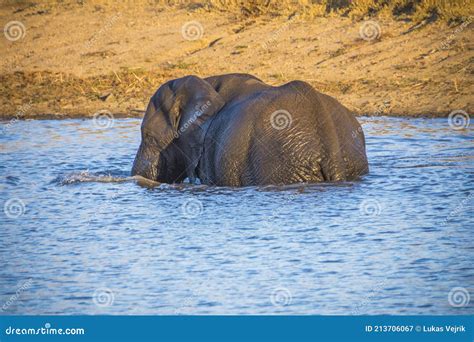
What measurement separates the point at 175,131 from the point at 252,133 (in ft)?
5.03

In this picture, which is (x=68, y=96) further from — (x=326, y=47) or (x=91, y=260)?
(x=91, y=260)

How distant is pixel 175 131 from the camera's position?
13.1 metres

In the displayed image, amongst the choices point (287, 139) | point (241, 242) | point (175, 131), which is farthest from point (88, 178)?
point (241, 242)

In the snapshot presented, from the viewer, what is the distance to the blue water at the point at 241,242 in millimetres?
8883

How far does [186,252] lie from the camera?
1027cm

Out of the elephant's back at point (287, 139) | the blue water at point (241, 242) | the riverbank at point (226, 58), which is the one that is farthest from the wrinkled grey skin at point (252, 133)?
the riverbank at point (226, 58)

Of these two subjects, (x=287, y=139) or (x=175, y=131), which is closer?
(x=287, y=139)

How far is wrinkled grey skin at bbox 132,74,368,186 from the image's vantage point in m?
11.8

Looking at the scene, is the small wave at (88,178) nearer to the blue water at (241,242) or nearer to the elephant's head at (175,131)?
the blue water at (241,242)

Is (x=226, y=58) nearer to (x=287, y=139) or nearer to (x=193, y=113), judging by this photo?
(x=193, y=113)

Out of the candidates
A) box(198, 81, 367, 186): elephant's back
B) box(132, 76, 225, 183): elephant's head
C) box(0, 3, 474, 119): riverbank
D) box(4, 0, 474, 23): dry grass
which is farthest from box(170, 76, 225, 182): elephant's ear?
box(4, 0, 474, 23): dry grass

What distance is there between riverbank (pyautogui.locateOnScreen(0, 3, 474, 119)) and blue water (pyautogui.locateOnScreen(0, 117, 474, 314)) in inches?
123

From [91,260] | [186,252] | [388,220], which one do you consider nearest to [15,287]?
[91,260]
